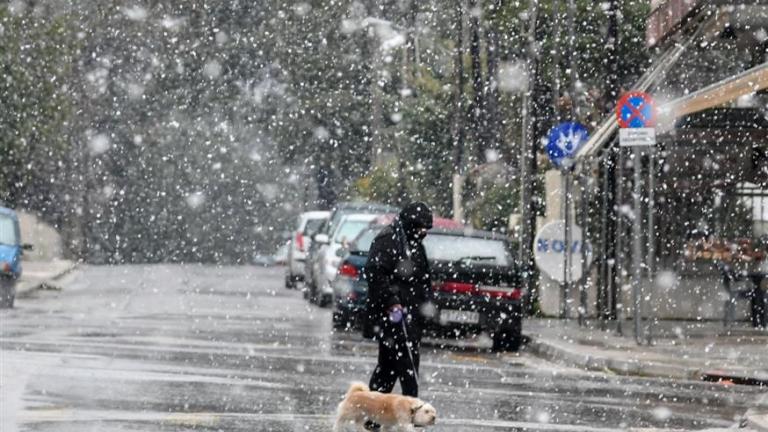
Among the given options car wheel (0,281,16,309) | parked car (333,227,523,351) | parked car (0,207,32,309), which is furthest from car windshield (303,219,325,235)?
parked car (333,227,523,351)

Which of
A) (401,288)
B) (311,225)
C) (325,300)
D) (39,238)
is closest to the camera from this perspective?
(401,288)

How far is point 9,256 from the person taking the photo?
30703mm

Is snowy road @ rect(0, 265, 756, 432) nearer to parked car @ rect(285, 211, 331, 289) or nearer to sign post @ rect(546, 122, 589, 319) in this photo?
sign post @ rect(546, 122, 589, 319)

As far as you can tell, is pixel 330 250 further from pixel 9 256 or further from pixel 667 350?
pixel 667 350

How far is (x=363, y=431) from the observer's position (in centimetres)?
1186

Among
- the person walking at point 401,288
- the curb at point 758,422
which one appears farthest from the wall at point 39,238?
the curb at point 758,422

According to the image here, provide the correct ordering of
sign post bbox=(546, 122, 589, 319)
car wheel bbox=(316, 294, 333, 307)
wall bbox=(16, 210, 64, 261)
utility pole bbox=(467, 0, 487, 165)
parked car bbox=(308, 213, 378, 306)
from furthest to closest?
1. wall bbox=(16, 210, 64, 261)
2. utility pole bbox=(467, 0, 487, 165)
3. car wheel bbox=(316, 294, 333, 307)
4. parked car bbox=(308, 213, 378, 306)
5. sign post bbox=(546, 122, 589, 319)

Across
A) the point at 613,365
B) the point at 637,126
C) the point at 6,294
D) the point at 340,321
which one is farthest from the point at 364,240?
the point at 6,294

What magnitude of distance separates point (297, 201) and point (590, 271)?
3268 inches

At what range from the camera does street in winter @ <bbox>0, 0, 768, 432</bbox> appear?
1427cm

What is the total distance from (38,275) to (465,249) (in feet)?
73.4

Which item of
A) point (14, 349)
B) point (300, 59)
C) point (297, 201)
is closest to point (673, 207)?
point (14, 349)

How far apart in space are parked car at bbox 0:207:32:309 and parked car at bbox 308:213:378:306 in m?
4.79

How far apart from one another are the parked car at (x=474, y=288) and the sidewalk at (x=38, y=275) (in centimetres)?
1374
